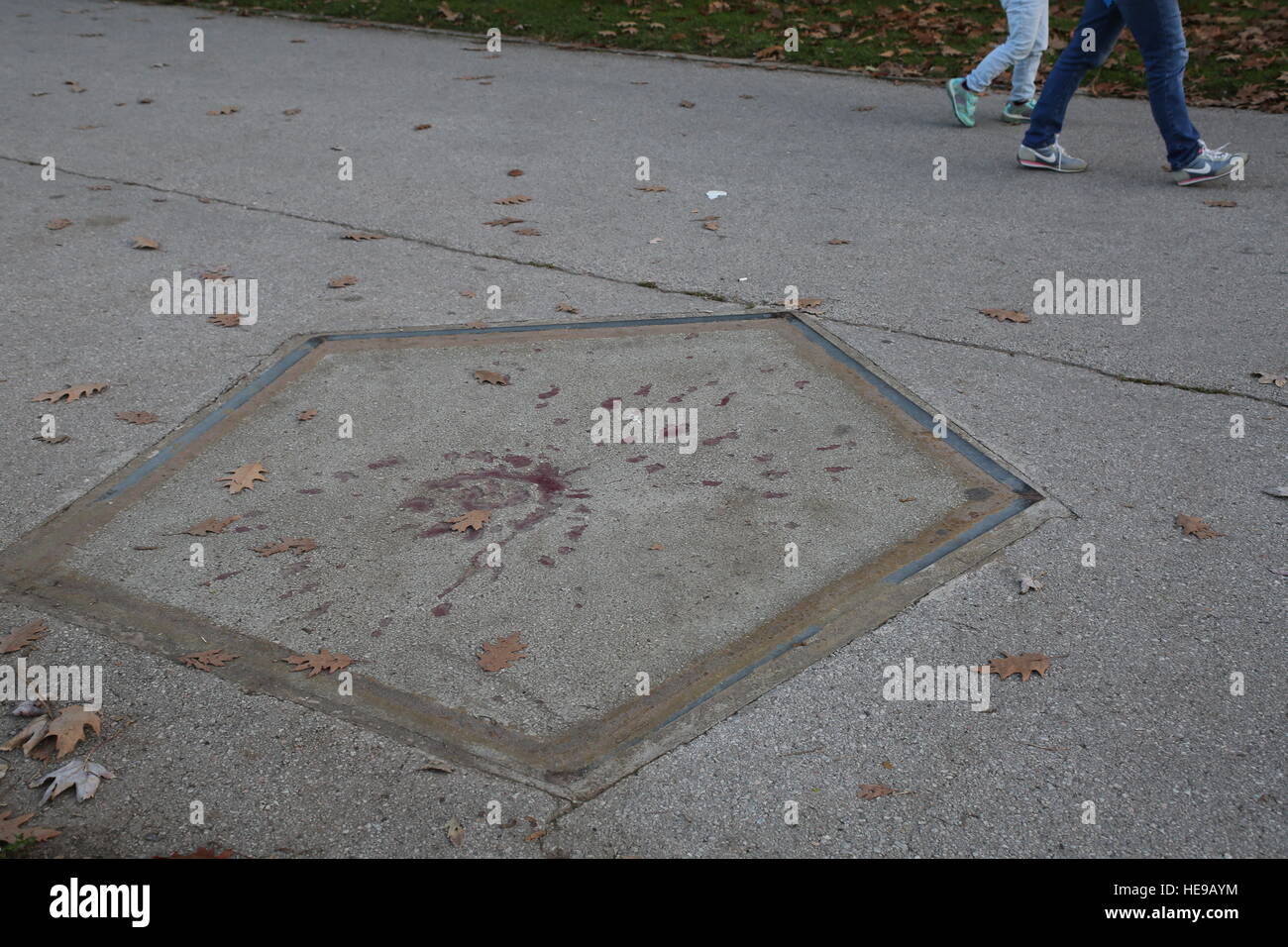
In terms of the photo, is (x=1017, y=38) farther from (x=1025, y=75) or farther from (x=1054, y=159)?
(x=1054, y=159)

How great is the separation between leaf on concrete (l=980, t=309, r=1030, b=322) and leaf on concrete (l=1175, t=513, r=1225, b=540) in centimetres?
168

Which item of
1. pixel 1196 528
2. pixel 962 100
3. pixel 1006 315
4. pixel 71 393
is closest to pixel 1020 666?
pixel 1196 528

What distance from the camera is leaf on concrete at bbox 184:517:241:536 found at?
352 cm

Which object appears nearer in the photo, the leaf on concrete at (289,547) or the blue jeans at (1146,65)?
the leaf on concrete at (289,547)

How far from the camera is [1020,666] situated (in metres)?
2.97

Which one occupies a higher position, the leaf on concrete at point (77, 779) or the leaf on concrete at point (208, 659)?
the leaf on concrete at point (208, 659)

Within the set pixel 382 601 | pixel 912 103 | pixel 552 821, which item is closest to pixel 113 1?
pixel 912 103

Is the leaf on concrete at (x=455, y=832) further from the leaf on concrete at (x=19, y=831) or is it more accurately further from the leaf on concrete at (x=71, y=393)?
the leaf on concrete at (x=71, y=393)

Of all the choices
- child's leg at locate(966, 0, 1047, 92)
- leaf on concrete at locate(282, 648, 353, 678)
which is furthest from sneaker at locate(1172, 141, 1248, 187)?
leaf on concrete at locate(282, 648, 353, 678)

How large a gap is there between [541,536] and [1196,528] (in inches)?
78.3

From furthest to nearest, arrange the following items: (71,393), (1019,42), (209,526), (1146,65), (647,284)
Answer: (1019,42) < (1146,65) < (647,284) < (71,393) < (209,526)

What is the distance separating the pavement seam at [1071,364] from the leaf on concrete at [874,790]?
8.42ft

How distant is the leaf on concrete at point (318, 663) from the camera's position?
2.95m

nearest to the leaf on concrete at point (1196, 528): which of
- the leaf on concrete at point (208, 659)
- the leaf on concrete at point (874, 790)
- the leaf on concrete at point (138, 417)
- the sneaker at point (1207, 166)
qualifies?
the leaf on concrete at point (874, 790)
